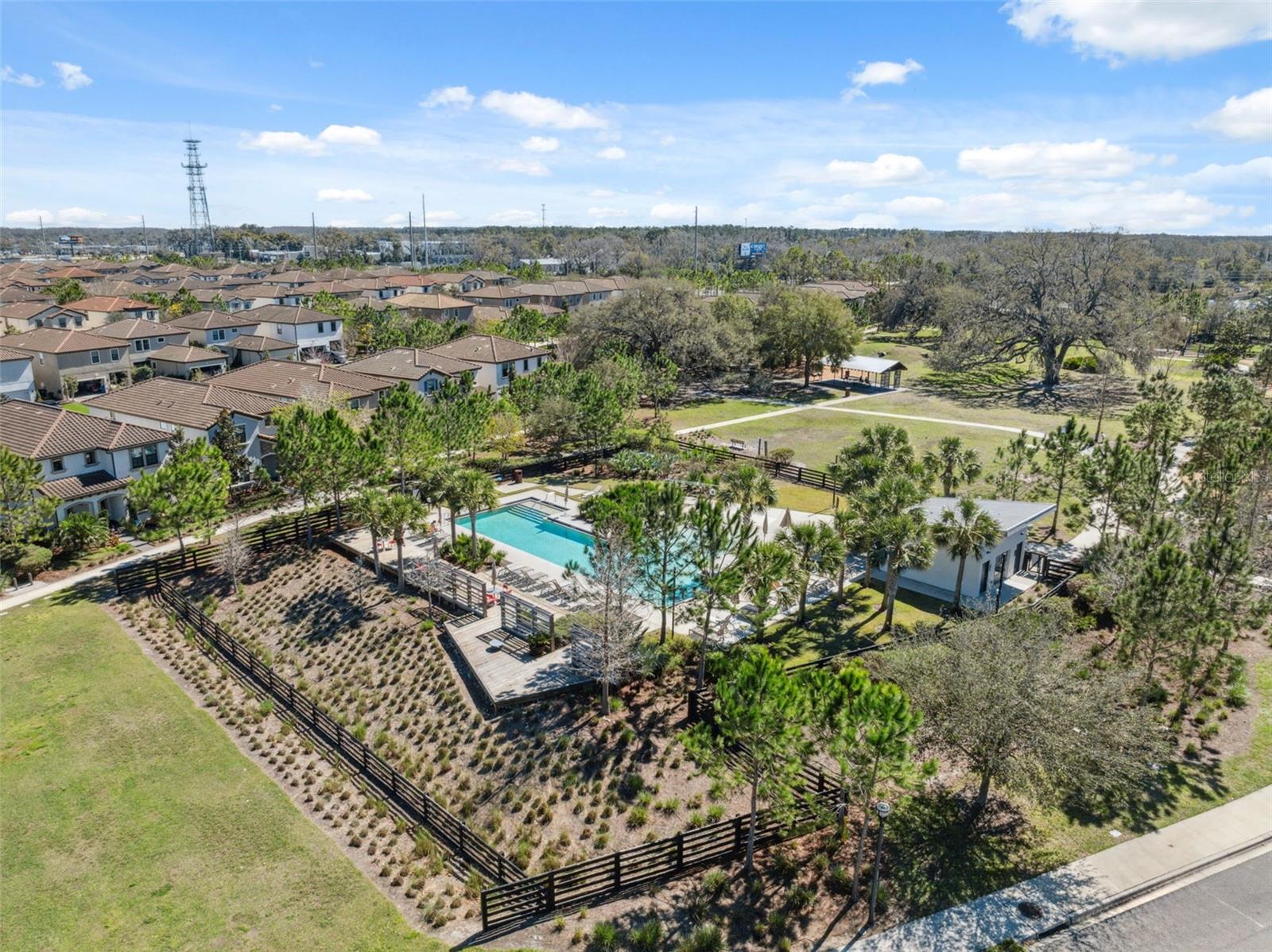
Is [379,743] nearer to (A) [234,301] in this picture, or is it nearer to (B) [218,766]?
(B) [218,766]

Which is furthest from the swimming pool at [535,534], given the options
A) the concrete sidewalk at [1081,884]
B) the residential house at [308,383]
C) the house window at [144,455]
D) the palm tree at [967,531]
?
the concrete sidewalk at [1081,884]

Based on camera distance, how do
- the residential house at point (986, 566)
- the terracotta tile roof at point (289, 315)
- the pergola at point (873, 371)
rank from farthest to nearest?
the terracotta tile roof at point (289, 315), the pergola at point (873, 371), the residential house at point (986, 566)

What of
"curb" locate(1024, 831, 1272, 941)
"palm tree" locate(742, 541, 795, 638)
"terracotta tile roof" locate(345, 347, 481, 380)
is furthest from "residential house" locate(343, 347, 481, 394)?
"curb" locate(1024, 831, 1272, 941)

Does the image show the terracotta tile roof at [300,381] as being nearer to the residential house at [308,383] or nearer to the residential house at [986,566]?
the residential house at [308,383]

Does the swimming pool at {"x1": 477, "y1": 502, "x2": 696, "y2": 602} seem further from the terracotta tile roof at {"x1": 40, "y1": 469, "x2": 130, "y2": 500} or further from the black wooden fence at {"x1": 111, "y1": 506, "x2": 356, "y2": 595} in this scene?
the terracotta tile roof at {"x1": 40, "y1": 469, "x2": 130, "y2": 500}

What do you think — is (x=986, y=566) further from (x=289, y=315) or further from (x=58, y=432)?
(x=289, y=315)

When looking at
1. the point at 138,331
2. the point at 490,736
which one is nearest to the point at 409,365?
the point at 138,331
